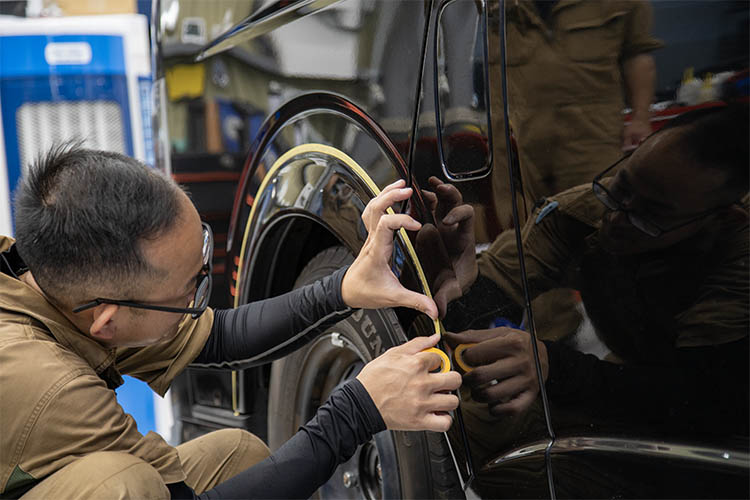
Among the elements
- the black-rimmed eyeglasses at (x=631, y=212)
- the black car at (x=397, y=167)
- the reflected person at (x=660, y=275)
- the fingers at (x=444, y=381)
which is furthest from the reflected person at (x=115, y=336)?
the black-rimmed eyeglasses at (x=631, y=212)

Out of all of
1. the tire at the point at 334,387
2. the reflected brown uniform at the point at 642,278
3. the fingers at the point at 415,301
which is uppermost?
the reflected brown uniform at the point at 642,278

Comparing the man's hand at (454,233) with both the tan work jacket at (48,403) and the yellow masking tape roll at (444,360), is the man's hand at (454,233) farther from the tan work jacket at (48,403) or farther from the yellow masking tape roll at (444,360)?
the tan work jacket at (48,403)

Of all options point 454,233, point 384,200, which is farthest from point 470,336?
point 384,200

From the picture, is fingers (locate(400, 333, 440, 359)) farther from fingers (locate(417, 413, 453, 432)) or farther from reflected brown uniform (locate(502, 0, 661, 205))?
reflected brown uniform (locate(502, 0, 661, 205))

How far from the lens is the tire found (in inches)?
59.6

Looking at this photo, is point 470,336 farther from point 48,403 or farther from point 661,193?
point 48,403

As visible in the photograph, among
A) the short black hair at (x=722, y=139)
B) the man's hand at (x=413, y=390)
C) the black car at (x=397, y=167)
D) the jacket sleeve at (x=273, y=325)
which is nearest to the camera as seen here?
the short black hair at (x=722, y=139)

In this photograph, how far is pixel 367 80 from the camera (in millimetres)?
1540

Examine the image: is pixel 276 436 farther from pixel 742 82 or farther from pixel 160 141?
pixel 742 82

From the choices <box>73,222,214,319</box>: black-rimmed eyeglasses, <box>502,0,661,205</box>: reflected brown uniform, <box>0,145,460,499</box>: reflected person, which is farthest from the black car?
<box>73,222,214,319</box>: black-rimmed eyeglasses

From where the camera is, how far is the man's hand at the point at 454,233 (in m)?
1.29

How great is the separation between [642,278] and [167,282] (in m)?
0.87

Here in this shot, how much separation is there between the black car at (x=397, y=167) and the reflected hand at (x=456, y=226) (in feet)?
0.08

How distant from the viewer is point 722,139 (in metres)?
0.91
